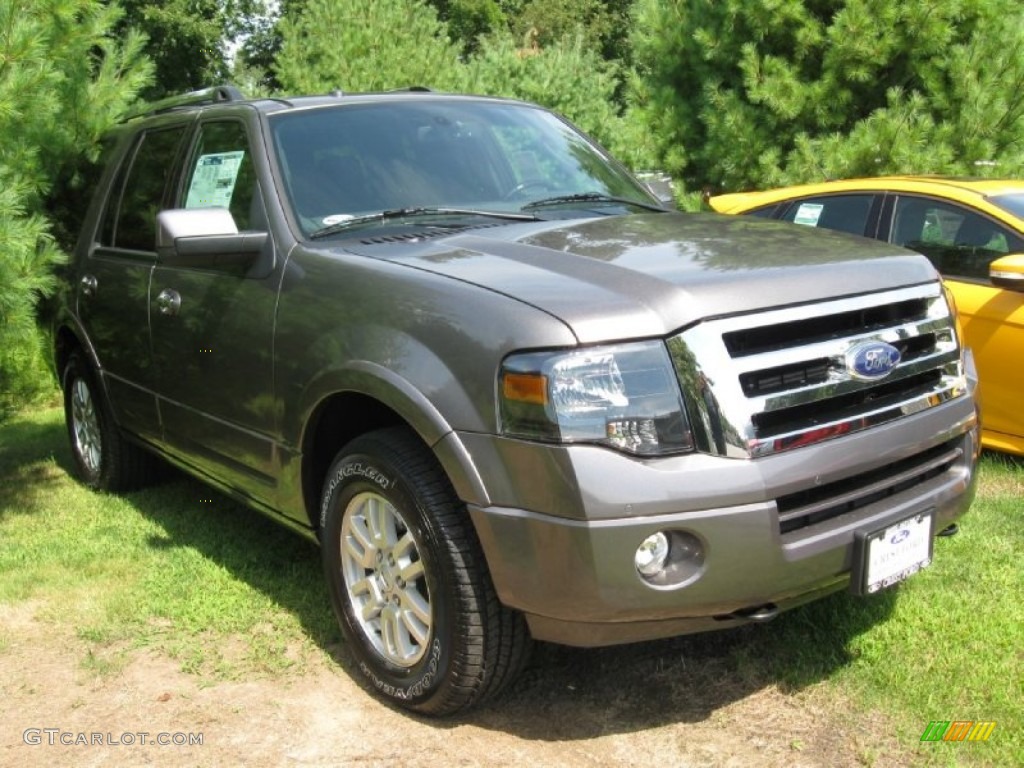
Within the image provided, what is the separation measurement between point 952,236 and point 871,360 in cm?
300

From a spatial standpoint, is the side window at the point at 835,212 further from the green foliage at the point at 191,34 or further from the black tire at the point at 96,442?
the green foliage at the point at 191,34

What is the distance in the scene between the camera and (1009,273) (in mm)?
4926

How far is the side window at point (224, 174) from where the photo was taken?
3.95 metres

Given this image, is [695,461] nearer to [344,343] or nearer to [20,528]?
[344,343]

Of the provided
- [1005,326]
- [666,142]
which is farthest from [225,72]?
[1005,326]

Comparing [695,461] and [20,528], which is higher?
[695,461]

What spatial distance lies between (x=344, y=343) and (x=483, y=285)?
1.76 feet

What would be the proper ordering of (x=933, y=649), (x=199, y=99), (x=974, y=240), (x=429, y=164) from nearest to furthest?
(x=933, y=649) < (x=429, y=164) < (x=199, y=99) < (x=974, y=240)

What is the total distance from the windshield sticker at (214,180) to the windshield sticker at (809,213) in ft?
11.3

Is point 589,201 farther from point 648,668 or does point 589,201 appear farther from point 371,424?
point 648,668

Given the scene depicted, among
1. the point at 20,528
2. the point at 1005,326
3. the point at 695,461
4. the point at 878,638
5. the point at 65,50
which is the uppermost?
the point at 65,50

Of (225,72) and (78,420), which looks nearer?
(78,420)

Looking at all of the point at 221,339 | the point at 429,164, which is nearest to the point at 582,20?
the point at 429,164

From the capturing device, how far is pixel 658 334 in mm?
2701
